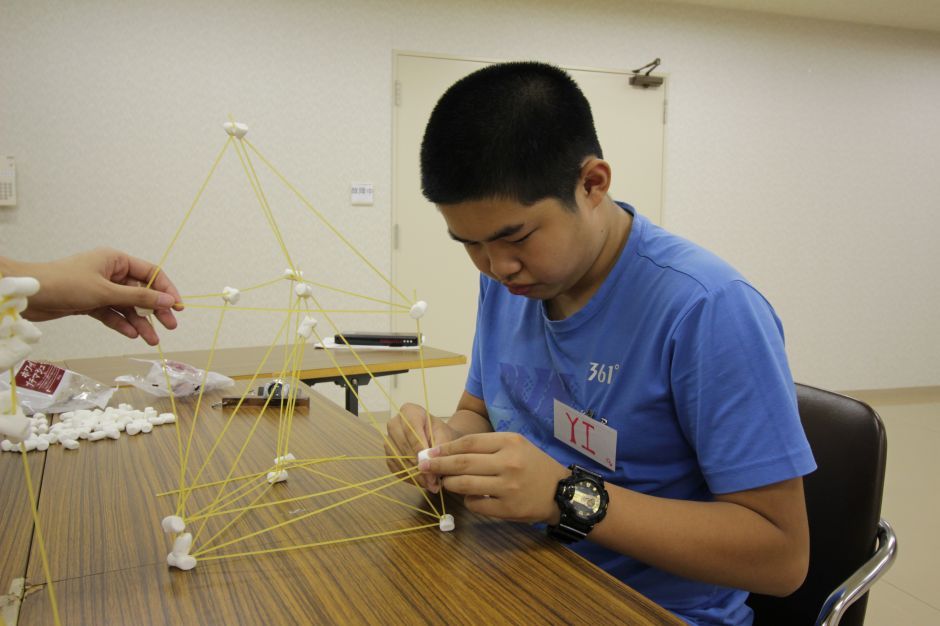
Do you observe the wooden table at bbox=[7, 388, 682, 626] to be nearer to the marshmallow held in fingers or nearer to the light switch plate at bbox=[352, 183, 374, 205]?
the marshmallow held in fingers

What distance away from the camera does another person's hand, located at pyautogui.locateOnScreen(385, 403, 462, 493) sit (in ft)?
3.30

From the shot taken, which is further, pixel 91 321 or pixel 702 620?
pixel 91 321

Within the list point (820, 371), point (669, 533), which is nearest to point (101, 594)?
point (669, 533)

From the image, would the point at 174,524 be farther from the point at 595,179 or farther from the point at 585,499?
the point at 595,179

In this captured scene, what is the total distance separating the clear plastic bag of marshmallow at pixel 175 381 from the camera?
62.5 inches

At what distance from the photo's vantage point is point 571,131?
94 centimetres

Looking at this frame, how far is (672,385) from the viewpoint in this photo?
35.9 inches

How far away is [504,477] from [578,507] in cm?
10

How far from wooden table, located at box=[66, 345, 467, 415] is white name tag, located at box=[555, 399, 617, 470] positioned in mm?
769

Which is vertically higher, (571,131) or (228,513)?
(571,131)

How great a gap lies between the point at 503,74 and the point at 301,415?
88 cm

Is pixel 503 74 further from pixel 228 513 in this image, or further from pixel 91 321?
pixel 91 321

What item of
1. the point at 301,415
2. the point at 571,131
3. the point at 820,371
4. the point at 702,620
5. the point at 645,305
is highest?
the point at 571,131

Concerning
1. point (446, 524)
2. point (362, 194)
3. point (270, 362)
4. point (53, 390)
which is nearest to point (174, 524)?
point (446, 524)
